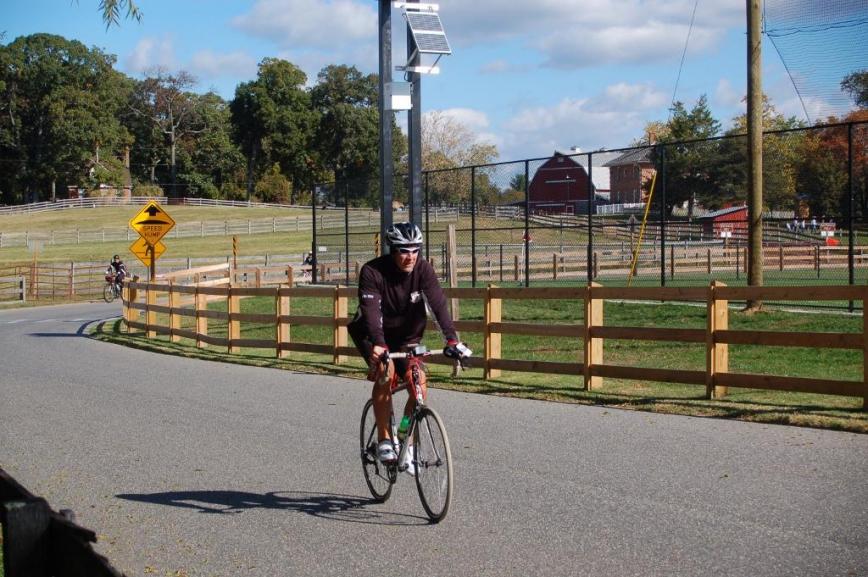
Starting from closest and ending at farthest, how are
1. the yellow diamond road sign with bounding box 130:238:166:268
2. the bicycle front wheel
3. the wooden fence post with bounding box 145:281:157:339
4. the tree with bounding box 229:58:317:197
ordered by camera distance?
the bicycle front wheel < the wooden fence post with bounding box 145:281:157:339 < the yellow diamond road sign with bounding box 130:238:166:268 < the tree with bounding box 229:58:317:197

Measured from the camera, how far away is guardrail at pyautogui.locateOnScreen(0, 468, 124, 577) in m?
3.34

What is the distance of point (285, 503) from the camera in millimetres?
7383

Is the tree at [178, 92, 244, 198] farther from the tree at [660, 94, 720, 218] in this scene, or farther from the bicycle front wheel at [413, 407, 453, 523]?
the bicycle front wheel at [413, 407, 453, 523]

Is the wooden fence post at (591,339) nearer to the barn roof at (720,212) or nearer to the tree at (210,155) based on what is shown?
the barn roof at (720,212)

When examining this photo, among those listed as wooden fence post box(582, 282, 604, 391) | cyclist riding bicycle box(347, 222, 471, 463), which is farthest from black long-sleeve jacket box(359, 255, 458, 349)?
wooden fence post box(582, 282, 604, 391)

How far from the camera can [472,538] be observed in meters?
6.32

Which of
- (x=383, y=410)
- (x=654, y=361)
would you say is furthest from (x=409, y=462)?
(x=654, y=361)

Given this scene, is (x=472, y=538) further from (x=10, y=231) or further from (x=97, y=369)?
(x=10, y=231)

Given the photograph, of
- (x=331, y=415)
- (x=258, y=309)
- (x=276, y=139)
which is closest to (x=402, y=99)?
(x=331, y=415)

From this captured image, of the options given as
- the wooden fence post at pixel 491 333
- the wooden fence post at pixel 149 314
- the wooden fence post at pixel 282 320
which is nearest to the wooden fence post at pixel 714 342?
the wooden fence post at pixel 491 333

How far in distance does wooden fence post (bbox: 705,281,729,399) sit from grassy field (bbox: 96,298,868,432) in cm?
23

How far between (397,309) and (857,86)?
14.1m

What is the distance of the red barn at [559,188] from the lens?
2338cm

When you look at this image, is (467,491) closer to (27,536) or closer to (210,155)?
(27,536)
